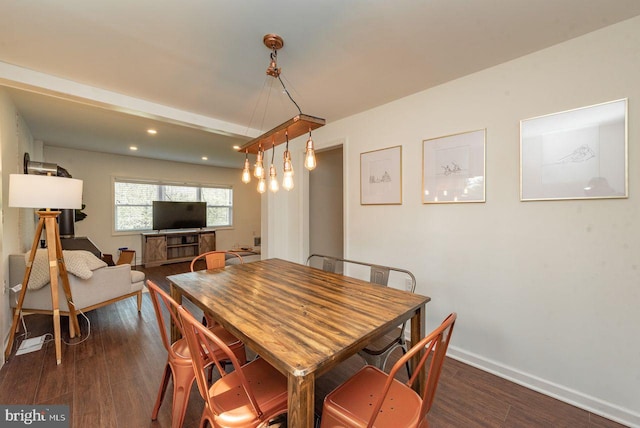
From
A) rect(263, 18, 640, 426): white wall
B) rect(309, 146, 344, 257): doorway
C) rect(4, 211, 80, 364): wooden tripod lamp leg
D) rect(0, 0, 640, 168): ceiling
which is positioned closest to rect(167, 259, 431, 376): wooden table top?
rect(263, 18, 640, 426): white wall

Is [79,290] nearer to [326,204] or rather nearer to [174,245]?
[326,204]

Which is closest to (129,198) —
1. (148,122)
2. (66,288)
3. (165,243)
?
(165,243)

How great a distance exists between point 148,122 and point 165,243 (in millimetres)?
3379

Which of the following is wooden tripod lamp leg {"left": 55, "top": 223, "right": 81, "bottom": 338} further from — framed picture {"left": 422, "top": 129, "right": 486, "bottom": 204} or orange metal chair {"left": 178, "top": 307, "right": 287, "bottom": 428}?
framed picture {"left": 422, "top": 129, "right": 486, "bottom": 204}

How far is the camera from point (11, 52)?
184cm

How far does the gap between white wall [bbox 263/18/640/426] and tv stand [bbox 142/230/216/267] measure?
17.4ft

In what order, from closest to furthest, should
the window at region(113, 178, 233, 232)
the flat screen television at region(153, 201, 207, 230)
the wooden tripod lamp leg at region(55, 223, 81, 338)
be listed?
the wooden tripod lamp leg at region(55, 223, 81, 338), the window at region(113, 178, 233, 232), the flat screen television at region(153, 201, 207, 230)

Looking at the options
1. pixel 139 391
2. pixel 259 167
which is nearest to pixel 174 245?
A: pixel 139 391

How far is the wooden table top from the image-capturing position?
985 mm

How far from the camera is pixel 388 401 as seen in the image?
3.63 ft

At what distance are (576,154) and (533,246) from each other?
2.22 ft

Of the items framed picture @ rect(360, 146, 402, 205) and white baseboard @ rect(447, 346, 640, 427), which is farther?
framed picture @ rect(360, 146, 402, 205)

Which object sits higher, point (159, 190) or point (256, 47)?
point (256, 47)

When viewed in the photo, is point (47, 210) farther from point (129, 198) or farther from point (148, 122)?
point (129, 198)
